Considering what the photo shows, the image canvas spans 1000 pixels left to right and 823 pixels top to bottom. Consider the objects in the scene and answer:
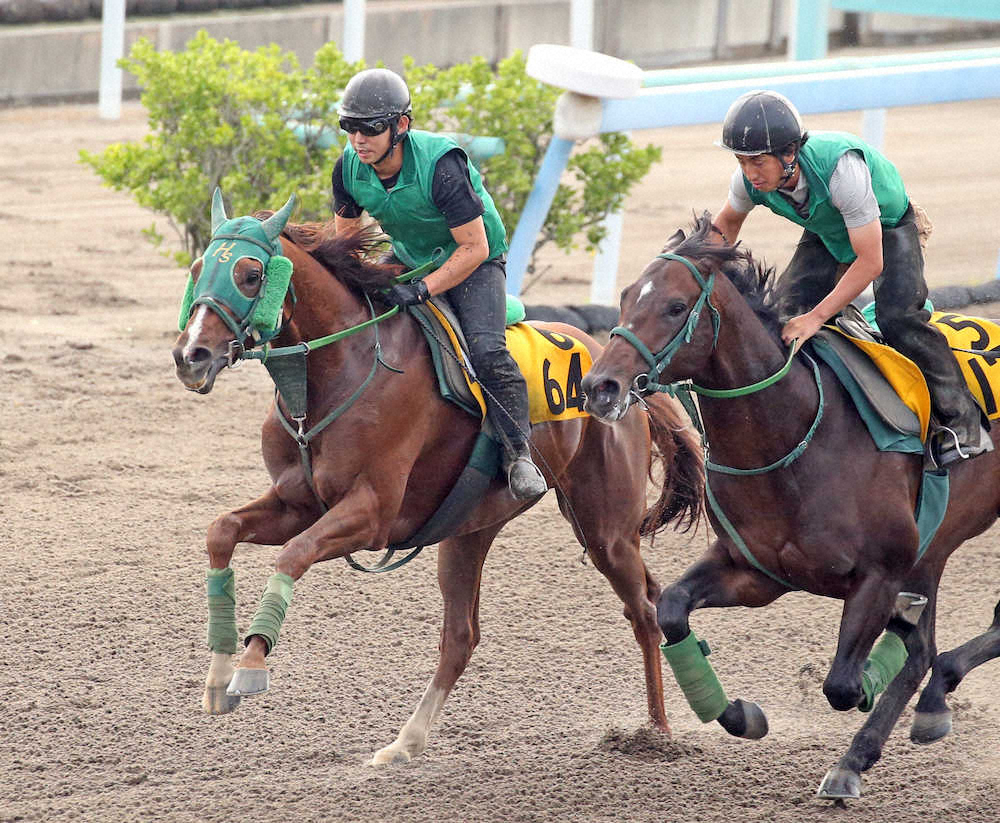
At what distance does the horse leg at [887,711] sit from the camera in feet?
15.8

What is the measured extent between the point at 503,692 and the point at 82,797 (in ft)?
5.68

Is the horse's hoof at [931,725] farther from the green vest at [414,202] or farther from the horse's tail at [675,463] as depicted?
the green vest at [414,202]

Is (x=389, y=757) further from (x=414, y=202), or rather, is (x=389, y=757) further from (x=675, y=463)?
(x=414, y=202)

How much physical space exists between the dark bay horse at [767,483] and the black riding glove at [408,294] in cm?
92

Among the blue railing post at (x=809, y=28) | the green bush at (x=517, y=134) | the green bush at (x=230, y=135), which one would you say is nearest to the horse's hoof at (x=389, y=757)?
the green bush at (x=230, y=135)

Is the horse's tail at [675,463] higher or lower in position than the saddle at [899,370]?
lower

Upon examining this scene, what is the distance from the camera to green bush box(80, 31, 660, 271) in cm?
1045

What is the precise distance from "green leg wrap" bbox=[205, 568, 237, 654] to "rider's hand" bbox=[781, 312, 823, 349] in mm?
1939

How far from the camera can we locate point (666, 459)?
239 inches

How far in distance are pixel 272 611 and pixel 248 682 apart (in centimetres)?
23

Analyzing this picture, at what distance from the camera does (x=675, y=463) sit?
6121 millimetres

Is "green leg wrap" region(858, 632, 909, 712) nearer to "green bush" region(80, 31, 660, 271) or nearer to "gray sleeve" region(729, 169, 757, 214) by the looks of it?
"gray sleeve" region(729, 169, 757, 214)

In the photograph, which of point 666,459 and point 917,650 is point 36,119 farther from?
point 917,650

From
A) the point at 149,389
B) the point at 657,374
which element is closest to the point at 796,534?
the point at 657,374
